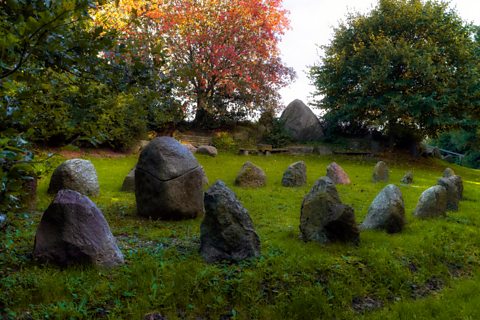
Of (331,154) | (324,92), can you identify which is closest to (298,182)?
(331,154)

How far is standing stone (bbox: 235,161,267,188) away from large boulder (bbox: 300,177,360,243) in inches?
233

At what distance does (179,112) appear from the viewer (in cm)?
2530

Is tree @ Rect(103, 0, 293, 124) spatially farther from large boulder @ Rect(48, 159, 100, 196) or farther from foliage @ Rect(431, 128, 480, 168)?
foliage @ Rect(431, 128, 480, 168)

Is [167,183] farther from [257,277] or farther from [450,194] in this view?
[450,194]

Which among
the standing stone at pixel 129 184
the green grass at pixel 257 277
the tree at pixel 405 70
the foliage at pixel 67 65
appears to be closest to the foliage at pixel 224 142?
the tree at pixel 405 70

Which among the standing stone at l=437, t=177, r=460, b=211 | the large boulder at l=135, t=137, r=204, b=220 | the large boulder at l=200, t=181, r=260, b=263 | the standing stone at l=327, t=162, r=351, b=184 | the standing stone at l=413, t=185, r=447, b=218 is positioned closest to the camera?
the large boulder at l=200, t=181, r=260, b=263

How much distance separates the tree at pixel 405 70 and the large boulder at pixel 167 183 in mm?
16656

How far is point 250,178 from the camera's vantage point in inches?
549

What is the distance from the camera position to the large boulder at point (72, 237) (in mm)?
5883

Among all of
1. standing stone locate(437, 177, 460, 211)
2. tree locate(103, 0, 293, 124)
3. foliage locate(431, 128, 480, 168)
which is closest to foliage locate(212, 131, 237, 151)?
tree locate(103, 0, 293, 124)

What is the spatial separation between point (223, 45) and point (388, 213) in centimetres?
1863

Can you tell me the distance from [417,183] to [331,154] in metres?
9.72

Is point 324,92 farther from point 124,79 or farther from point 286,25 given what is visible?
point 124,79

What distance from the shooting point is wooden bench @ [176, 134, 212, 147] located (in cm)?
2480
